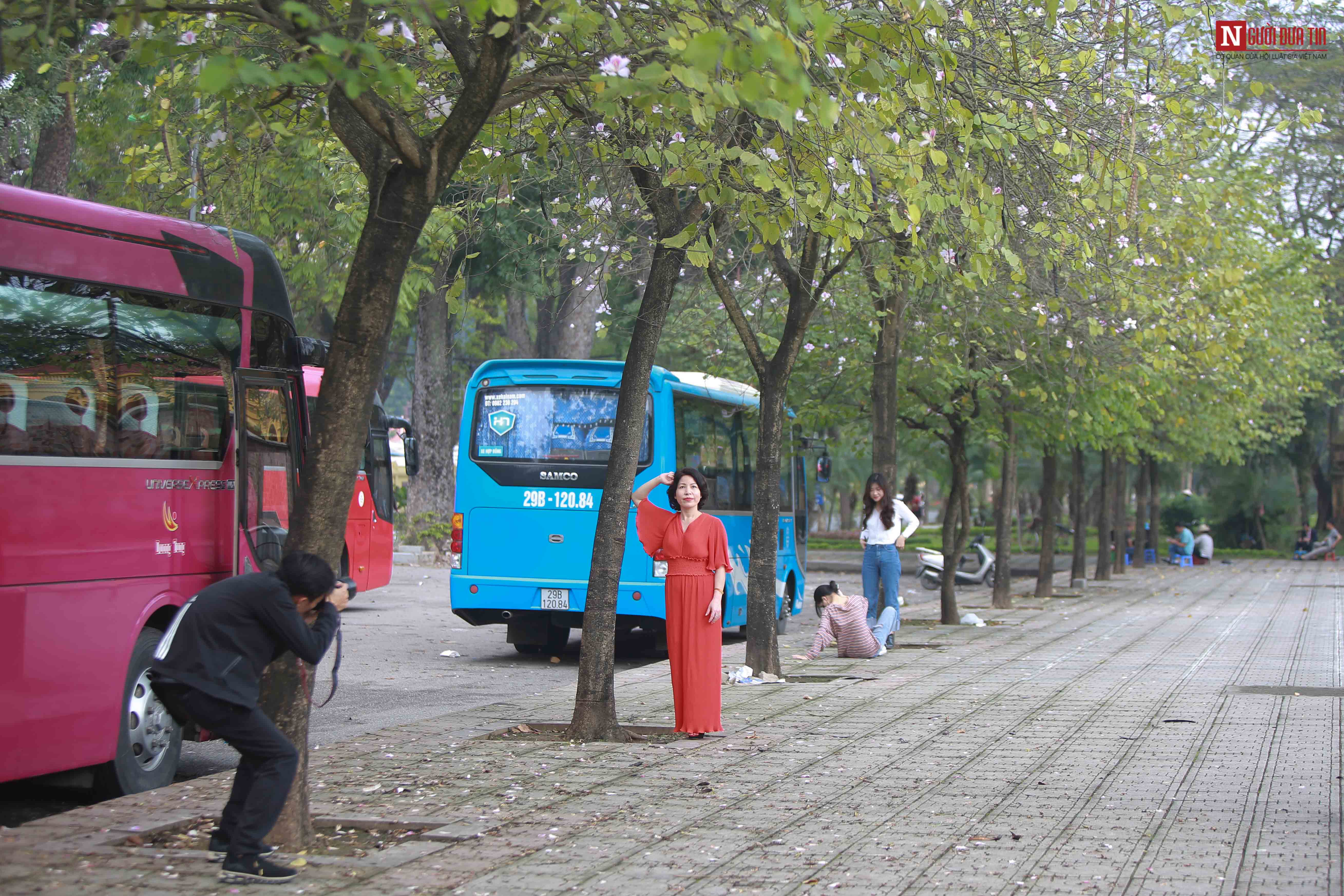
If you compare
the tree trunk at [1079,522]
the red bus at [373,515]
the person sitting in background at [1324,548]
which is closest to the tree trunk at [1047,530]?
the tree trunk at [1079,522]

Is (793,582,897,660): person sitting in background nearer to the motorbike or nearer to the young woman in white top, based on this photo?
the young woman in white top

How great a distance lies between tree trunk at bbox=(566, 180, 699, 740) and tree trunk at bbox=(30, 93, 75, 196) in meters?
10.1

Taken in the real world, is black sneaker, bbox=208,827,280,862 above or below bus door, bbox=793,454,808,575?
below

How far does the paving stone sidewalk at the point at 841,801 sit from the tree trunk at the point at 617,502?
0.31 meters

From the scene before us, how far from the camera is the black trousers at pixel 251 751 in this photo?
17.4ft

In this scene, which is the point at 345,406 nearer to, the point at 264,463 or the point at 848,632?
the point at 264,463

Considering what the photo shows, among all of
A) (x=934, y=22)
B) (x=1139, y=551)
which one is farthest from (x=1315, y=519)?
(x=934, y=22)

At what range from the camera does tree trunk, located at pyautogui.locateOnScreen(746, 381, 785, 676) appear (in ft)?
39.2

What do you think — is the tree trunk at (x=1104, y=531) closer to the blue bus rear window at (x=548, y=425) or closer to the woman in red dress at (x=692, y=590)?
the blue bus rear window at (x=548, y=425)

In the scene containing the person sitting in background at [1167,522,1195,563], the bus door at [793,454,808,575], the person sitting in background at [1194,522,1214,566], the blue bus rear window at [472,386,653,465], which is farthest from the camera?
the person sitting in background at [1194,522,1214,566]

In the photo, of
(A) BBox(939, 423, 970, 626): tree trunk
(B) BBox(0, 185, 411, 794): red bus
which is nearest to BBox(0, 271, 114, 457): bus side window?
(B) BBox(0, 185, 411, 794): red bus

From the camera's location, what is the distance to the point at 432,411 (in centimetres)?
3070

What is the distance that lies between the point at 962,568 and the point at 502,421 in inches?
653

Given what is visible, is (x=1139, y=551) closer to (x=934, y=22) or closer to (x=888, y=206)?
(x=888, y=206)
